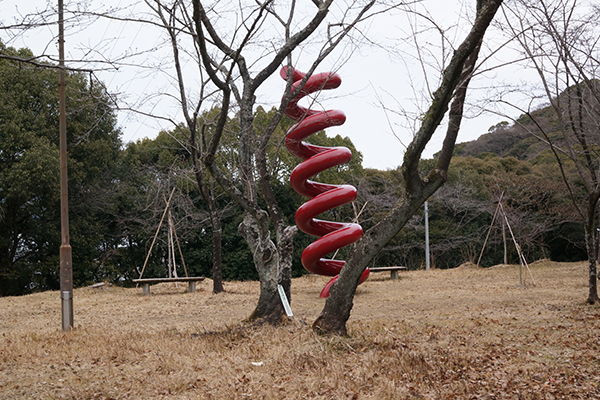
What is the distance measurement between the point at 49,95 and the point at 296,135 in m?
12.2

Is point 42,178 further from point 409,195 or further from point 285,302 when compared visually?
point 409,195

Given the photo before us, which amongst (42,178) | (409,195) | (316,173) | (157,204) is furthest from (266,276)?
(42,178)

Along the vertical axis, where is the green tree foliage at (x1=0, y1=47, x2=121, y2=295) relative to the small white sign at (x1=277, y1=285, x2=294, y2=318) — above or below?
above

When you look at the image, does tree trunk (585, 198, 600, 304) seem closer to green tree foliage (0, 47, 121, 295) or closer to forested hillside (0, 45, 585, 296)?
forested hillside (0, 45, 585, 296)

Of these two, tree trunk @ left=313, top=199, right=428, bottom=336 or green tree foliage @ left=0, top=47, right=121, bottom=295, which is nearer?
tree trunk @ left=313, top=199, right=428, bottom=336

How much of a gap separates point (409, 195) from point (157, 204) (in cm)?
1174

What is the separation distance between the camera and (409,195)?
5797 mm

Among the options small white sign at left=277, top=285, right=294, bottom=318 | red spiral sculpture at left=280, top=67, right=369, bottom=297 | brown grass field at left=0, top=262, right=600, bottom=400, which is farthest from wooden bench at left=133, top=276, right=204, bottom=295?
small white sign at left=277, top=285, right=294, bottom=318

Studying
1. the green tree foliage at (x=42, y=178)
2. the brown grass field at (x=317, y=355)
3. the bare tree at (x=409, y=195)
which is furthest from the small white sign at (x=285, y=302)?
the green tree foliage at (x=42, y=178)

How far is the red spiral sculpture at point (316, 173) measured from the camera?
9.43 meters

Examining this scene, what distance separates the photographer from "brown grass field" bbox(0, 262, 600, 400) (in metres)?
4.35

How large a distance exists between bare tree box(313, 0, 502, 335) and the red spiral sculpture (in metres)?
3.48

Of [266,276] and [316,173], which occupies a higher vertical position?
[316,173]

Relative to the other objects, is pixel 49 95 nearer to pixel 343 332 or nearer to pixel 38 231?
pixel 38 231
